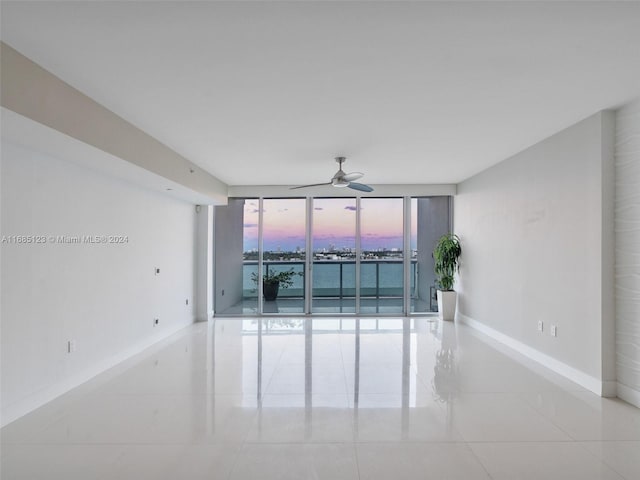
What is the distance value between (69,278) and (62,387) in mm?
1003

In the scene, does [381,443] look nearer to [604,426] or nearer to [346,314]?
[604,426]

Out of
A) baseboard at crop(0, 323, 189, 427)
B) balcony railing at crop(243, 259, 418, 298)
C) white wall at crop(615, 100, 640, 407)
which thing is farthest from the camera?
balcony railing at crop(243, 259, 418, 298)

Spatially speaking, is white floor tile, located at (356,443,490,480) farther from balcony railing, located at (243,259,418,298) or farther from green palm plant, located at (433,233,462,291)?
balcony railing, located at (243,259,418,298)

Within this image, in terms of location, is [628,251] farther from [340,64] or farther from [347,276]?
[347,276]

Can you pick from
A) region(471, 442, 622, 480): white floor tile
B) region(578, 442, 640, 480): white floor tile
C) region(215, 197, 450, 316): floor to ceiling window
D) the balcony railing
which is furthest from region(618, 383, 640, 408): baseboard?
the balcony railing

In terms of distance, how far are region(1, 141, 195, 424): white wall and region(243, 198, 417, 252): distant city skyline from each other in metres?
2.31

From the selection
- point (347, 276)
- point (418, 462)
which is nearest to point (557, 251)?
point (418, 462)

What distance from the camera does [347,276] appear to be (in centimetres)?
796

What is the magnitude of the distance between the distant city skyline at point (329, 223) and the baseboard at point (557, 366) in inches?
97.5

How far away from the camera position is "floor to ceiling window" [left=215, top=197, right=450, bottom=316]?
7.58 meters

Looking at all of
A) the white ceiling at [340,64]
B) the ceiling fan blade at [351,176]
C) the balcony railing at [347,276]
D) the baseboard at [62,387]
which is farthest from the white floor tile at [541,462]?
the balcony railing at [347,276]

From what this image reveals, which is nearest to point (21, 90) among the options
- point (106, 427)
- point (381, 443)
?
point (106, 427)

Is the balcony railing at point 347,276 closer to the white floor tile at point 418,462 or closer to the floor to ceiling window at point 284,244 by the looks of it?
the floor to ceiling window at point 284,244

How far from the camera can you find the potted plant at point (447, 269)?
22.9ft
